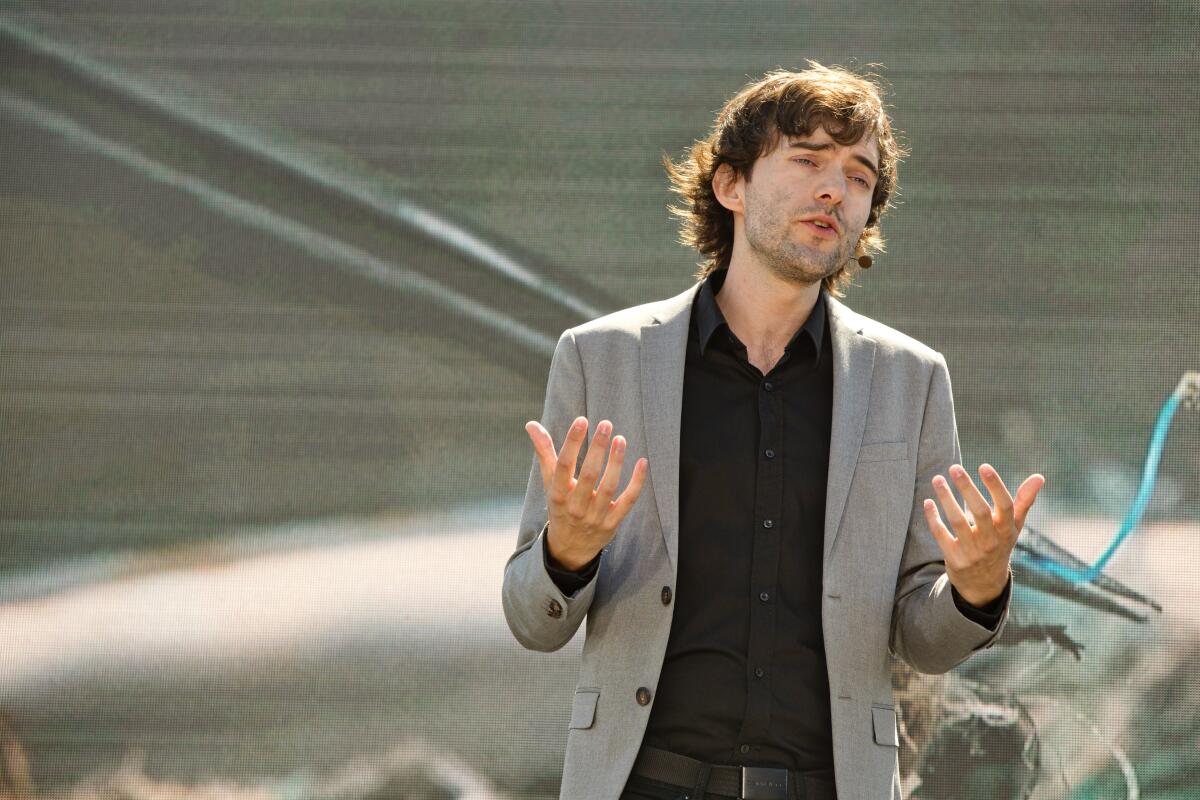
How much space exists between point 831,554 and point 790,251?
18.5 inches

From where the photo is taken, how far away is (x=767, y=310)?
2107mm

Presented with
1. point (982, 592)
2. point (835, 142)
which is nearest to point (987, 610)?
point (982, 592)

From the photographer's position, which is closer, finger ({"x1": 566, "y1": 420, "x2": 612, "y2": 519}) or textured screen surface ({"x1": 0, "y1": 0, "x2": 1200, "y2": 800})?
finger ({"x1": 566, "y1": 420, "x2": 612, "y2": 519})

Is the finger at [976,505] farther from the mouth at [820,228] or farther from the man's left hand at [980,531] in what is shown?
the mouth at [820,228]

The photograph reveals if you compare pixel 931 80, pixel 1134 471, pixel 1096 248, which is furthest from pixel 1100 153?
pixel 1134 471

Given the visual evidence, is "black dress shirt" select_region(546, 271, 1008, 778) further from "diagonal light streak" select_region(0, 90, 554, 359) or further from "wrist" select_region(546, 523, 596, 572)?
"diagonal light streak" select_region(0, 90, 554, 359)

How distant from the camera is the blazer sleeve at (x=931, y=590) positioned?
182 centimetres

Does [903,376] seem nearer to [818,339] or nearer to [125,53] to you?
[818,339]

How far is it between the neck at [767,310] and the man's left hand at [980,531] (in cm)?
41

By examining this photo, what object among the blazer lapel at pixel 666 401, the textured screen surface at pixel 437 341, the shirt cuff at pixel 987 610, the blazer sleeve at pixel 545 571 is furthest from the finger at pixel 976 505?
the textured screen surface at pixel 437 341

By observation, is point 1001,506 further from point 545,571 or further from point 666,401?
point 545,571

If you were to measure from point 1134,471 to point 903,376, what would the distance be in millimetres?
1483

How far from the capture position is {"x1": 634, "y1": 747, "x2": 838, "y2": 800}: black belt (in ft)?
5.72

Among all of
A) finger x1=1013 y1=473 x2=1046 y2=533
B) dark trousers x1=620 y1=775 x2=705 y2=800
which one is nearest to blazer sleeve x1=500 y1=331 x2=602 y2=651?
dark trousers x1=620 y1=775 x2=705 y2=800
